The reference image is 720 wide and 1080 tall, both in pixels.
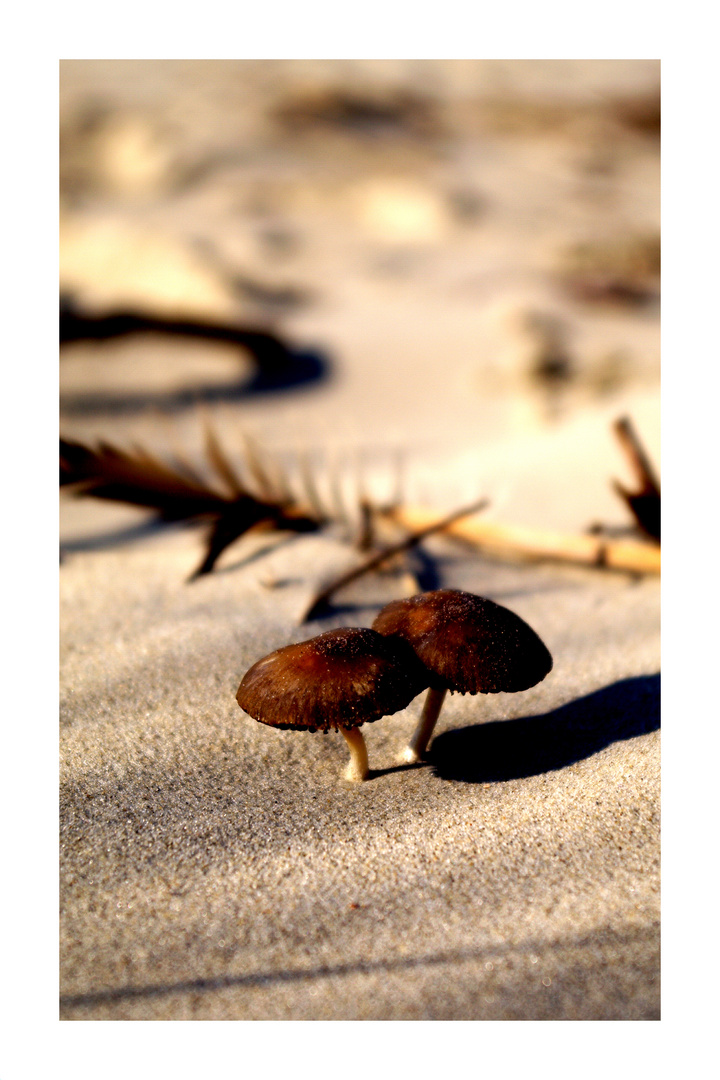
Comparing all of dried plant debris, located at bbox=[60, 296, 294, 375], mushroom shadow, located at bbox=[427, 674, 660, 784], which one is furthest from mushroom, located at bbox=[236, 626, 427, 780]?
dried plant debris, located at bbox=[60, 296, 294, 375]

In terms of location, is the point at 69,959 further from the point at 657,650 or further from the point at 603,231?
the point at 603,231

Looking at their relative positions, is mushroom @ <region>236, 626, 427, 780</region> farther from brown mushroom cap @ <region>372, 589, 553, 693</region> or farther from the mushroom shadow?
the mushroom shadow

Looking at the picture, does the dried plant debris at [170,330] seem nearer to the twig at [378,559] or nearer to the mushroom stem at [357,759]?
the twig at [378,559]

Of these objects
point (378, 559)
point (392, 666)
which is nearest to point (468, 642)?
point (392, 666)

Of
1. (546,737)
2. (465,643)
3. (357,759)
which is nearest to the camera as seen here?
(465,643)

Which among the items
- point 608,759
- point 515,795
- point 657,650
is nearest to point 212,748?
point 515,795

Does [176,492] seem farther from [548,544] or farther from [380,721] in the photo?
[548,544]

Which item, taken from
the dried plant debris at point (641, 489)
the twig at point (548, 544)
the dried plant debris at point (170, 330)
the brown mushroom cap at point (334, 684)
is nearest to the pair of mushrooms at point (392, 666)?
the brown mushroom cap at point (334, 684)
